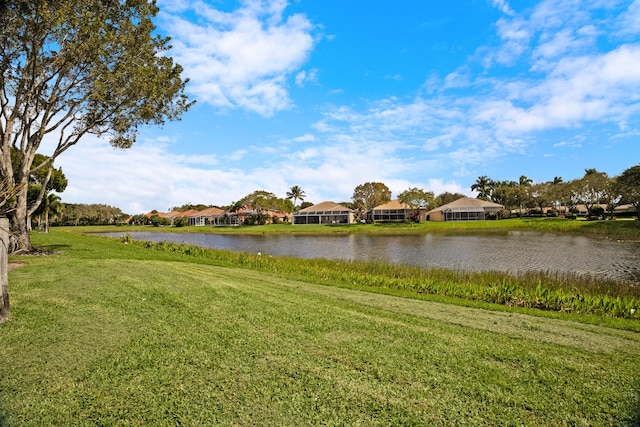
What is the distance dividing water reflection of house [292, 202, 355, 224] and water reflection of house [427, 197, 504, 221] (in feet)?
67.6

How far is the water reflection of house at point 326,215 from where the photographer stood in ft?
251

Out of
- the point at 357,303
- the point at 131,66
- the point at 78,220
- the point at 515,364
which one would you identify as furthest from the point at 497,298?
the point at 78,220

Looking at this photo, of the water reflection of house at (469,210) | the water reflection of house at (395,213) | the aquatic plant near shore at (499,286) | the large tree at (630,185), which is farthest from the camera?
the water reflection of house at (395,213)

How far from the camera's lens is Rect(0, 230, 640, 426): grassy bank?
3385 millimetres

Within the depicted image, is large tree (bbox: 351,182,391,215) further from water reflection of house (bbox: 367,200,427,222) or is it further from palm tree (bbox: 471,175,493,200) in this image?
palm tree (bbox: 471,175,493,200)

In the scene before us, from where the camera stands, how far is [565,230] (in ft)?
153

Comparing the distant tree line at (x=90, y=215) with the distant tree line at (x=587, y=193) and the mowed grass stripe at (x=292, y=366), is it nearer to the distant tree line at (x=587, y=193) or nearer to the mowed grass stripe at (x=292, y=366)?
the mowed grass stripe at (x=292, y=366)

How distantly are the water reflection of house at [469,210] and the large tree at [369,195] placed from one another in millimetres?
14370

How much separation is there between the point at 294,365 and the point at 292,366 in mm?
36

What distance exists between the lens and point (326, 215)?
252ft

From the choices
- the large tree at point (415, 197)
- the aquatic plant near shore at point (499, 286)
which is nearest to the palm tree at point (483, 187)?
the large tree at point (415, 197)

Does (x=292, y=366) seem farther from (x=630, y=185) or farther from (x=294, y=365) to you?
(x=630, y=185)

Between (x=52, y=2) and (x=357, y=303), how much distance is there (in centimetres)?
1537

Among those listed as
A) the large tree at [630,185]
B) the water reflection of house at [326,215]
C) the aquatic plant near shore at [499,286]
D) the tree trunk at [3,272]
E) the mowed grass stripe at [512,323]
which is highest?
the large tree at [630,185]
